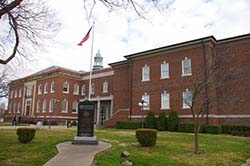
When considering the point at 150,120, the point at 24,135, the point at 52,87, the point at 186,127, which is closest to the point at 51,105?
the point at 52,87

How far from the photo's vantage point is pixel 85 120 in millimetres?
14758

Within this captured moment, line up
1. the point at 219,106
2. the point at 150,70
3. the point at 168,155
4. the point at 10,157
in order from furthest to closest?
the point at 150,70
the point at 219,106
the point at 168,155
the point at 10,157

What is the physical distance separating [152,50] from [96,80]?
643 inches

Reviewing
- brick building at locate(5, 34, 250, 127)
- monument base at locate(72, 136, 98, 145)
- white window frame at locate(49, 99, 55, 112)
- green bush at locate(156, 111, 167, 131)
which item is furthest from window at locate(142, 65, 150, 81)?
white window frame at locate(49, 99, 55, 112)

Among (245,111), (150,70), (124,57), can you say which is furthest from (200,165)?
(124,57)

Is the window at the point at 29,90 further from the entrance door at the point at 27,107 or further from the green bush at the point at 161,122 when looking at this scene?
the green bush at the point at 161,122

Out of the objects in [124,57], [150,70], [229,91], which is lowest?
Result: [229,91]

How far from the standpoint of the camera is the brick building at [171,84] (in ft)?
79.3

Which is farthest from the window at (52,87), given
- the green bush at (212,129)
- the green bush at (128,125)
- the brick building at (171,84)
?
the green bush at (212,129)

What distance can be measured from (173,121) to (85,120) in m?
13.7

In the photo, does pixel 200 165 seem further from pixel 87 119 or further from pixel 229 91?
pixel 229 91

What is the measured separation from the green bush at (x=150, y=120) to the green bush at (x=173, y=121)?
2128 millimetres

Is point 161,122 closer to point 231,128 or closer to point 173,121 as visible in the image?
point 173,121

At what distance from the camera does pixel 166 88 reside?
2875cm
